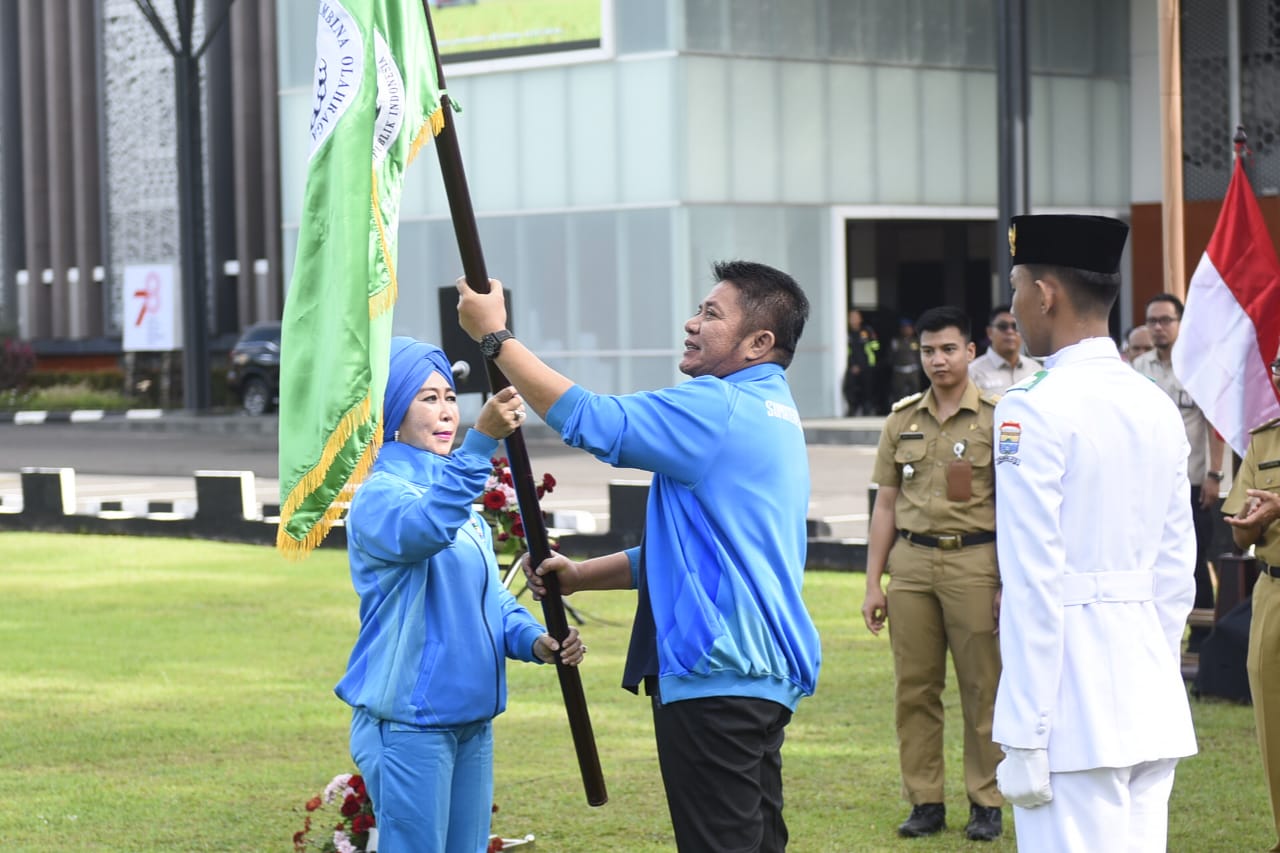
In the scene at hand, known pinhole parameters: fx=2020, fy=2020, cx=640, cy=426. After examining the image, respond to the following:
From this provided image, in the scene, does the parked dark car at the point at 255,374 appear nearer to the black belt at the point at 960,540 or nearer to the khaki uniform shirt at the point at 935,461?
the khaki uniform shirt at the point at 935,461

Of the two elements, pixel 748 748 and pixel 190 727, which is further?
pixel 190 727

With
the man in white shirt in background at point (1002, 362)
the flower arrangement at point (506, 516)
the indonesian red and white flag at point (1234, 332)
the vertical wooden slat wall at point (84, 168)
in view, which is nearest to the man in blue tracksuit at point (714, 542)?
the indonesian red and white flag at point (1234, 332)

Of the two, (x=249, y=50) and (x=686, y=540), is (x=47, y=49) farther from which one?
(x=686, y=540)

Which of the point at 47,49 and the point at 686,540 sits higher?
the point at 47,49

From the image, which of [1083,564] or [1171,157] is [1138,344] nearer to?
[1171,157]

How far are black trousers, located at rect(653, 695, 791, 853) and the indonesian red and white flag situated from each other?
5666 mm

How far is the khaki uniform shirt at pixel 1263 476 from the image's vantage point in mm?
7473

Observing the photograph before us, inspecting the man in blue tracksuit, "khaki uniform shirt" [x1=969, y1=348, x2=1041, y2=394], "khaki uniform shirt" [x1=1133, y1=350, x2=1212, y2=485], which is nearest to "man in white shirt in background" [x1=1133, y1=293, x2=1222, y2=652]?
"khaki uniform shirt" [x1=1133, y1=350, x2=1212, y2=485]

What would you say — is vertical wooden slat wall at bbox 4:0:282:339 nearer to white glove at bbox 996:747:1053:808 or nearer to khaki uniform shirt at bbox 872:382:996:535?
khaki uniform shirt at bbox 872:382:996:535

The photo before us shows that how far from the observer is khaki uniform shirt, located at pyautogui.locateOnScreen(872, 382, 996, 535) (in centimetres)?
802

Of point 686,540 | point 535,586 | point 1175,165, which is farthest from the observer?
point 1175,165

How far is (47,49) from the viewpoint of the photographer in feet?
Answer: 173

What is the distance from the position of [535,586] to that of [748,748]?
789mm

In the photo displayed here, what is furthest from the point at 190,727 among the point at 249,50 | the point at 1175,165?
the point at 249,50
